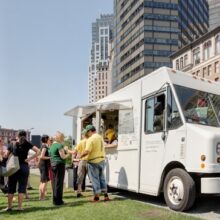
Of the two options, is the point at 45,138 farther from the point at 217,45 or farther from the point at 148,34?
the point at 148,34

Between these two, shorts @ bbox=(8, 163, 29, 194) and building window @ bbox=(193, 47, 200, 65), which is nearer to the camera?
shorts @ bbox=(8, 163, 29, 194)

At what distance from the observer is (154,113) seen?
29.7ft

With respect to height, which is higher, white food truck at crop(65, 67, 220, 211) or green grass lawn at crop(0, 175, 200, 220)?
white food truck at crop(65, 67, 220, 211)

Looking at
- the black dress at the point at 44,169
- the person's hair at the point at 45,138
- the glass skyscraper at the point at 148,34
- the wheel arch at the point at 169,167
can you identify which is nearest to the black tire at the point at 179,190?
the wheel arch at the point at 169,167

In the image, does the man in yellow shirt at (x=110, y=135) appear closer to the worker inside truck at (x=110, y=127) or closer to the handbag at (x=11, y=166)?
the worker inside truck at (x=110, y=127)

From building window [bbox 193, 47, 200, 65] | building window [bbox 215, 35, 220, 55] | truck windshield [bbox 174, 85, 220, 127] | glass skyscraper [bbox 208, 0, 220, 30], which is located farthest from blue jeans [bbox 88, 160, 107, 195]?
glass skyscraper [bbox 208, 0, 220, 30]

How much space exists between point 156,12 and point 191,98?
108 metres

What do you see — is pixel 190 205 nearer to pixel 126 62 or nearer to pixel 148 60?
pixel 148 60

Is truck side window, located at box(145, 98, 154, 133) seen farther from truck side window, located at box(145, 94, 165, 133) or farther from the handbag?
the handbag

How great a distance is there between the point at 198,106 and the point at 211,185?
6.07ft

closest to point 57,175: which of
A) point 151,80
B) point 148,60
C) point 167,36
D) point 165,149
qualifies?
point 165,149

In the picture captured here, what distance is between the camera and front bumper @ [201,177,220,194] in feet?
24.2

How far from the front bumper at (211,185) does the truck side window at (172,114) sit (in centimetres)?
127

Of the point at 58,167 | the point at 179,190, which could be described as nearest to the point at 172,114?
the point at 179,190
